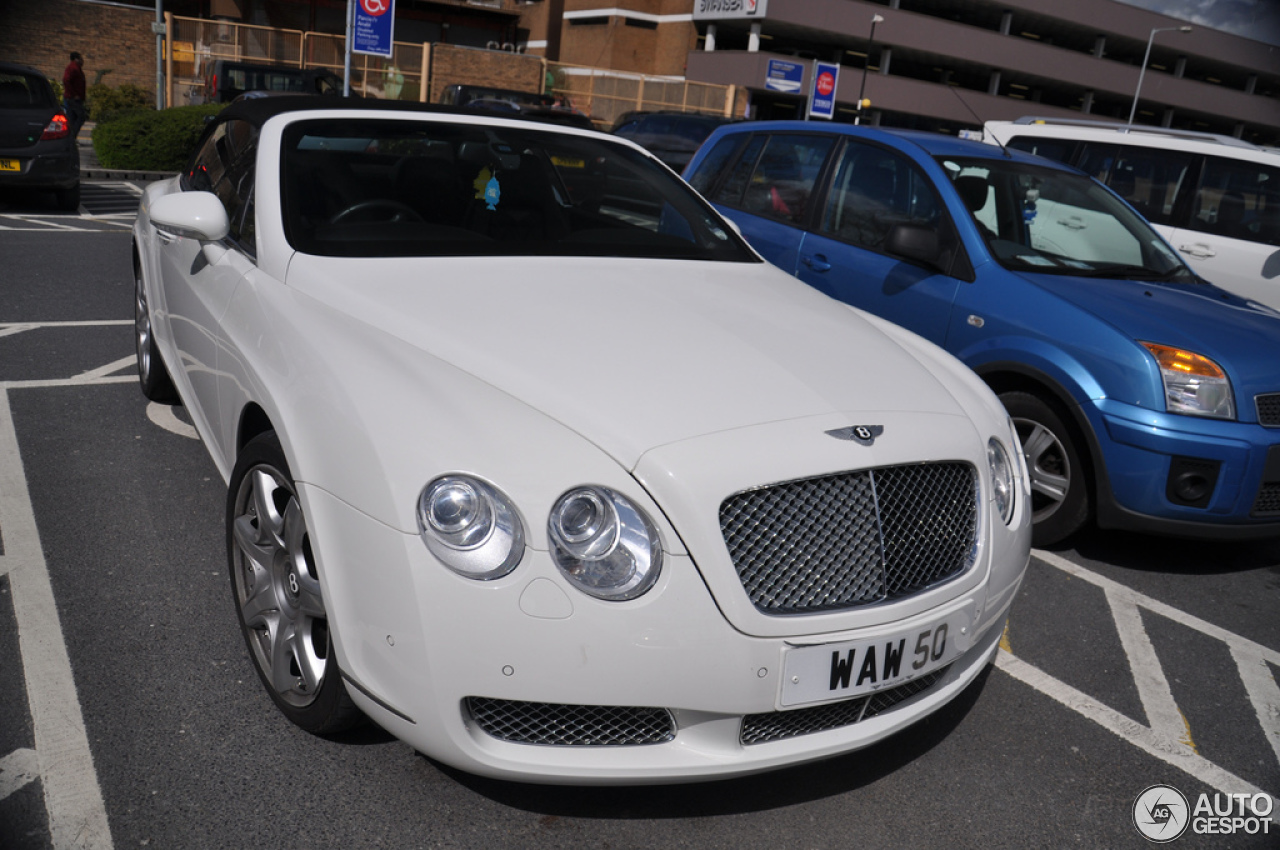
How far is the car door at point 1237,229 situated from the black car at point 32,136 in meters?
11.1

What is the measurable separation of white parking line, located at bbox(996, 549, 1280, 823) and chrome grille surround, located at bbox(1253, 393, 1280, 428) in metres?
0.84

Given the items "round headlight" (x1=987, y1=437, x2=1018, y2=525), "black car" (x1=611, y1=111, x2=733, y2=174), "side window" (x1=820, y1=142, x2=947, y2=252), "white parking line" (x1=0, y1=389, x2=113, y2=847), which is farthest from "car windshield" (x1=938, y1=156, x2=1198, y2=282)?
"black car" (x1=611, y1=111, x2=733, y2=174)

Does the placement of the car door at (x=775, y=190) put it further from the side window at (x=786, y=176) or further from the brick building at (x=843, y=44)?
the brick building at (x=843, y=44)

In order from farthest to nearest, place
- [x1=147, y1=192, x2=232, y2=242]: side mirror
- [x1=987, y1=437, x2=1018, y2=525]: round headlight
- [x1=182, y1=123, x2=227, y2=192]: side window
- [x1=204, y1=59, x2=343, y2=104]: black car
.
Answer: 1. [x1=204, y1=59, x2=343, y2=104]: black car
2. [x1=182, y1=123, x2=227, y2=192]: side window
3. [x1=147, y1=192, x2=232, y2=242]: side mirror
4. [x1=987, y1=437, x2=1018, y2=525]: round headlight

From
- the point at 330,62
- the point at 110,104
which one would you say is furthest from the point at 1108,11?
the point at 110,104

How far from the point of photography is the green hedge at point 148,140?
15.5 meters

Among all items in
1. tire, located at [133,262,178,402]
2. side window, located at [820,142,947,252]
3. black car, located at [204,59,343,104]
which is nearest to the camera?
tire, located at [133,262,178,402]

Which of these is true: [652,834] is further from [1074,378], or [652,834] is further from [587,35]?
[587,35]

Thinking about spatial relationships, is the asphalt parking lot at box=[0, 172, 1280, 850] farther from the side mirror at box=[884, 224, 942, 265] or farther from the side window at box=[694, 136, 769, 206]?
the side window at box=[694, 136, 769, 206]

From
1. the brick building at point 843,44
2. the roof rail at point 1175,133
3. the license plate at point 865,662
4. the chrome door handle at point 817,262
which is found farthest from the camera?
the brick building at point 843,44

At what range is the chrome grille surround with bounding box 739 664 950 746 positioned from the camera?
2.24 m

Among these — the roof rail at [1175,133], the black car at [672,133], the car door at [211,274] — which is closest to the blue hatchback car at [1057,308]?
the car door at [211,274]

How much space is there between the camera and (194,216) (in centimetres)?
324

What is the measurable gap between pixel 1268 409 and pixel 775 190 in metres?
2.94
